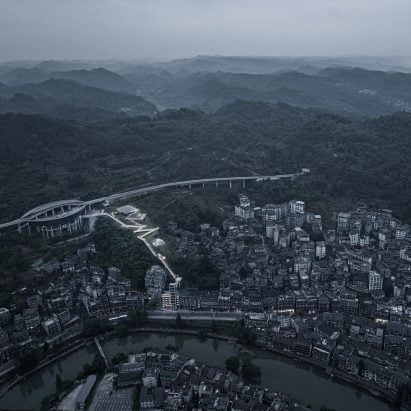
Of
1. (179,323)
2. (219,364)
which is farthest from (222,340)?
(179,323)

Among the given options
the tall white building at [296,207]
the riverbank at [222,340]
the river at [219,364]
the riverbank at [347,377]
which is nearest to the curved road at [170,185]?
the tall white building at [296,207]

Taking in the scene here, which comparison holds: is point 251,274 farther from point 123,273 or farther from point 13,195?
point 13,195

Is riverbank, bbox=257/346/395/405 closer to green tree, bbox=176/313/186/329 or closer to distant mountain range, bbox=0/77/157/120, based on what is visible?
green tree, bbox=176/313/186/329

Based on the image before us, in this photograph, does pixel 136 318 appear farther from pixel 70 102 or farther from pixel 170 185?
pixel 70 102

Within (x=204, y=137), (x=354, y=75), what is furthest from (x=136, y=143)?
(x=354, y=75)

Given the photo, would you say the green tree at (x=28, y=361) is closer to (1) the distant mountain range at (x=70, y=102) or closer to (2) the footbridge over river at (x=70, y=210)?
(2) the footbridge over river at (x=70, y=210)
